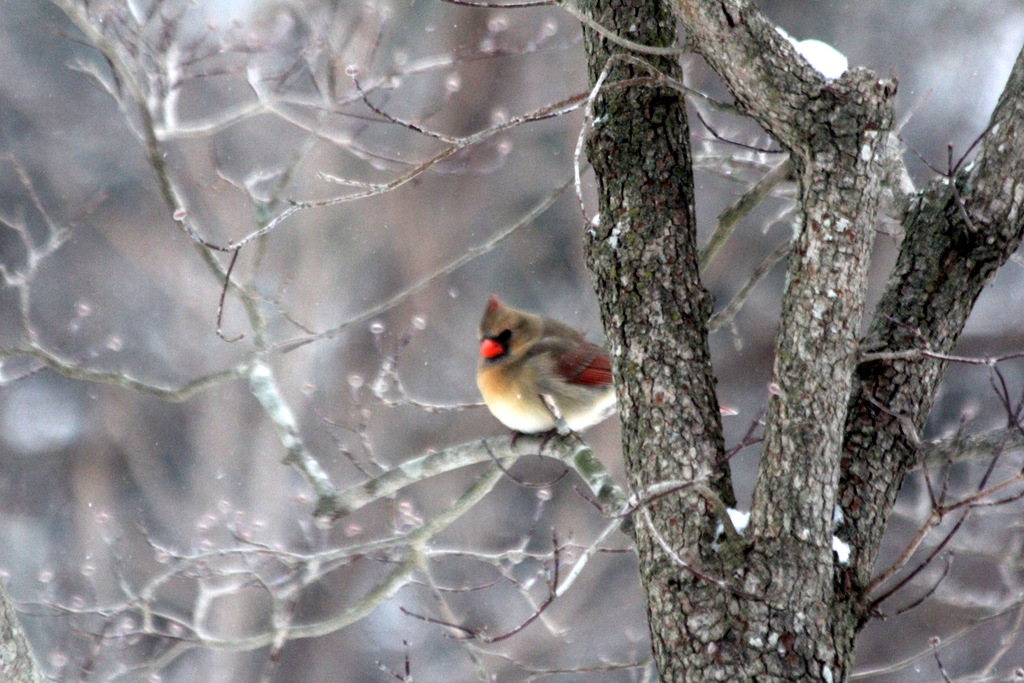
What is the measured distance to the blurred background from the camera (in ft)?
25.7

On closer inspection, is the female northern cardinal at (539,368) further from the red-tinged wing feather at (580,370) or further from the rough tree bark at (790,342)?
the rough tree bark at (790,342)

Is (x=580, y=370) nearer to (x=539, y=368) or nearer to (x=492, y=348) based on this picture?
(x=539, y=368)

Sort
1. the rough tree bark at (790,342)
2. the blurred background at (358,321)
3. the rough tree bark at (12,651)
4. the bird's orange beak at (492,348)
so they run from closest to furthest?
1. the rough tree bark at (790,342)
2. the rough tree bark at (12,651)
3. the bird's orange beak at (492,348)
4. the blurred background at (358,321)

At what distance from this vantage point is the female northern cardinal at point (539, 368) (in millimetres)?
3887

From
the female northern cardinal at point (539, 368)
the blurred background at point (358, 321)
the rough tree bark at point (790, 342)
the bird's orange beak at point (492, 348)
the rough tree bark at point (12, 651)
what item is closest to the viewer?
the rough tree bark at point (790, 342)

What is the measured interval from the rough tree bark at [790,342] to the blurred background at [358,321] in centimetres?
508

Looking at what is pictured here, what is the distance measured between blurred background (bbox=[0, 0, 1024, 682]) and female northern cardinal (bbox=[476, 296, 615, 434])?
12.0ft

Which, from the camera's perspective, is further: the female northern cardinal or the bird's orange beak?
the bird's orange beak

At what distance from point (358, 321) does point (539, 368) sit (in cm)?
418

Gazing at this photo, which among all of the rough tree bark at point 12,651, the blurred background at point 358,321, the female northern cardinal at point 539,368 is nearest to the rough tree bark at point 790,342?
the female northern cardinal at point 539,368

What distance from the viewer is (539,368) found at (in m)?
3.94

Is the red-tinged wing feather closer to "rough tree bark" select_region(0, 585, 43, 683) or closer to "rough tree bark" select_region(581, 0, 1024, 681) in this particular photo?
"rough tree bark" select_region(581, 0, 1024, 681)

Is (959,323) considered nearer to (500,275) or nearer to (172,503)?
(500,275)

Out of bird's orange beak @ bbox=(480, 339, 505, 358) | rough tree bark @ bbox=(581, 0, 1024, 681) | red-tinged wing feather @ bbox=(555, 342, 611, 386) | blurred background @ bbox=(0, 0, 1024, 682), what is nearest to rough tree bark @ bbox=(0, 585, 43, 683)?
rough tree bark @ bbox=(581, 0, 1024, 681)
